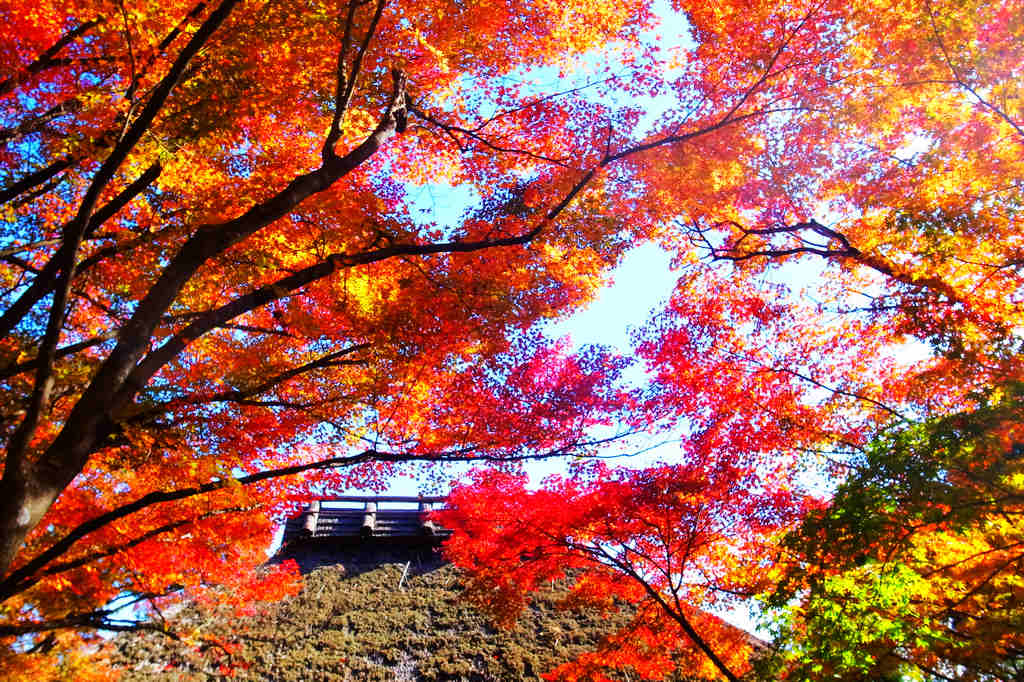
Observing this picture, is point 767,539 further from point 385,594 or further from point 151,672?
point 151,672

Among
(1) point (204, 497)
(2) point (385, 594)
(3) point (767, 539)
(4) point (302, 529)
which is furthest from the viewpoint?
(4) point (302, 529)

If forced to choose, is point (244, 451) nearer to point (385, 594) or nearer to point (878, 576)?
point (878, 576)

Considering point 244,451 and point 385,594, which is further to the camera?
point 385,594

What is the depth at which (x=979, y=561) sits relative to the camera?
19.9 feet

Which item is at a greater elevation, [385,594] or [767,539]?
[385,594]

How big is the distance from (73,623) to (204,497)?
7.42 feet

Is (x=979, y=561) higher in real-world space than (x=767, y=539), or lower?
lower

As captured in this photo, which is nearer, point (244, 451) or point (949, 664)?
point (949, 664)

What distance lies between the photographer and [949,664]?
19.0 feet

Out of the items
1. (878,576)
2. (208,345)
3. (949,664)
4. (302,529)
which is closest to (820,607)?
(878,576)

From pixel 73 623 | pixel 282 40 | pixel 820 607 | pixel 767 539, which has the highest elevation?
pixel 282 40

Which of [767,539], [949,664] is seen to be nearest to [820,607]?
[949,664]

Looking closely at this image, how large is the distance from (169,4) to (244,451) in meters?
7.06

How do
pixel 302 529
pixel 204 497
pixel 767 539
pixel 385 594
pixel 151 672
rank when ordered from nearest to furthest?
pixel 204 497 → pixel 767 539 → pixel 151 672 → pixel 385 594 → pixel 302 529
